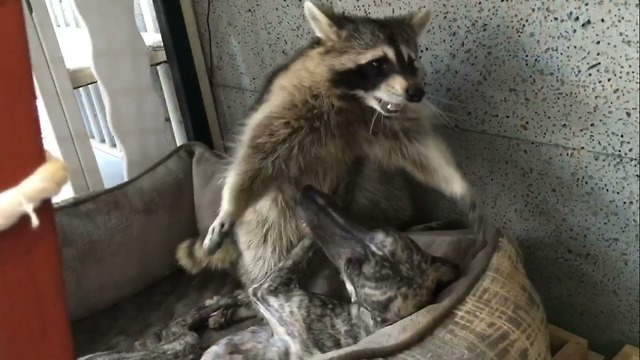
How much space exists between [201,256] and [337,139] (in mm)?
605

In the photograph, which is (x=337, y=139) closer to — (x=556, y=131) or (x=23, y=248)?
(x=556, y=131)

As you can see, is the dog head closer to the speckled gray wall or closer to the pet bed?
the pet bed

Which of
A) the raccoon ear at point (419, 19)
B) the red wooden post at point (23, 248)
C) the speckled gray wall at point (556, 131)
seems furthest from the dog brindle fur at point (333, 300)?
the red wooden post at point (23, 248)

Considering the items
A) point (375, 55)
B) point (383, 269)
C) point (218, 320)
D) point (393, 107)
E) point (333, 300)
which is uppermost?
point (375, 55)

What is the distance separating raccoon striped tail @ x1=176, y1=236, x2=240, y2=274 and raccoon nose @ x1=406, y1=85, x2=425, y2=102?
2.27 feet

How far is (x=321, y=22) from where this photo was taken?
1324 millimetres

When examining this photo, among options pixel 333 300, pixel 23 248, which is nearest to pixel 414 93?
pixel 333 300

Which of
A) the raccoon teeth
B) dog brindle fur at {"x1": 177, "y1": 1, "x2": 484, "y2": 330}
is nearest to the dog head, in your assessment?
dog brindle fur at {"x1": 177, "y1": 1, "x2": 484, "y2": 330}

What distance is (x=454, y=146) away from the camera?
156cm

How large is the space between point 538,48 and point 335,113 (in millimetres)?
471

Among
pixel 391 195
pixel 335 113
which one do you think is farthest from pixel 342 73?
pixel 391 195

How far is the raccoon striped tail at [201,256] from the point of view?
65.6 inches

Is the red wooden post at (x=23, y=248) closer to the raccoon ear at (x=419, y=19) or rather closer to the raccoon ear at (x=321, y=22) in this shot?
the raccoon ear at (x=321, y=22)

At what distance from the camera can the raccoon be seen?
1295mm
